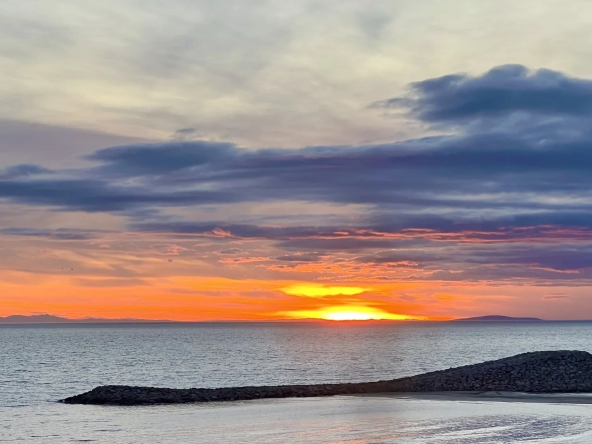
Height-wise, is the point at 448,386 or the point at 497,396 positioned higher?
the point at 448,386

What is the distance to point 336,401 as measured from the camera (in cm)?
5419

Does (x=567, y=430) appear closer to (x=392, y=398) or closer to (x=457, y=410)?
(x=457, y=410)

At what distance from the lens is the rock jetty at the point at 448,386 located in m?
57.5

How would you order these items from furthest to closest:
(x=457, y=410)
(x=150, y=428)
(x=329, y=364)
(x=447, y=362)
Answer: (x=447, y=362)
(x=329, y=364)
(x=457, y=410)
(x=150, y=428)

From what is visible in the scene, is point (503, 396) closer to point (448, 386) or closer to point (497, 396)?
point (497, 396)

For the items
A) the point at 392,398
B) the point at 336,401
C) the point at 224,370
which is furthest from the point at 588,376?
the point at 224,370

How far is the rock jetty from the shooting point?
57.5 meters

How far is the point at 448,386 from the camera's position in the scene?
63.2 metres

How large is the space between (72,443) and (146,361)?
10100 cm

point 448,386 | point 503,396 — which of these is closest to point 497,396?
point 503,396

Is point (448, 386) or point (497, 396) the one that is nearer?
point (497, 396)

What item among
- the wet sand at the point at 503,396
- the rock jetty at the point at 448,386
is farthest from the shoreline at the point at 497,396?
the rock jetty at the point at 448,386

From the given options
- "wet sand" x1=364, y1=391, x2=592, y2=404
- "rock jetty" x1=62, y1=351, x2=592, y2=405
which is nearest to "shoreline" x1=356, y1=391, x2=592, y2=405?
"wet sand" x1=364, y1=391, x2=592, y2=404

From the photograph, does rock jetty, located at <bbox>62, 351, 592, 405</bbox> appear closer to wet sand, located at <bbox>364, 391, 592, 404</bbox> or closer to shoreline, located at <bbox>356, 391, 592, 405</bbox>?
shoreline, located at <bbox>356, 391, 592, 405</bbox>
